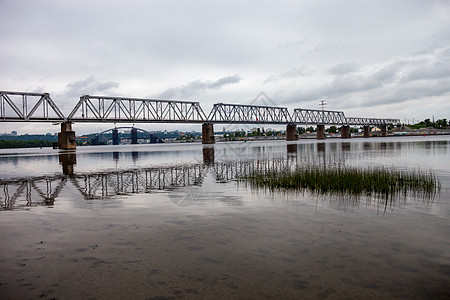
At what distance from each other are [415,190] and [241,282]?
15.2m

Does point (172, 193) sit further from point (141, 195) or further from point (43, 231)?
point (43, 231)

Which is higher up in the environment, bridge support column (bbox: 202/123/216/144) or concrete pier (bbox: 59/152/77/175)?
bridge support column (bbox: 202/123/216/144)

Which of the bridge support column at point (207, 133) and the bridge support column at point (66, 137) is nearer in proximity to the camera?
the bridge support column at point (66, 137)

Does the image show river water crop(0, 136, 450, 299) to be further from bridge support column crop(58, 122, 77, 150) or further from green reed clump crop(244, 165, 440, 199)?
bridge support column crop(58, 122, 77, 150)

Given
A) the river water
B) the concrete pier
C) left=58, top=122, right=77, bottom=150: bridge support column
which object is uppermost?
left=58, top=122, right=77, bottom=150: bridge support column

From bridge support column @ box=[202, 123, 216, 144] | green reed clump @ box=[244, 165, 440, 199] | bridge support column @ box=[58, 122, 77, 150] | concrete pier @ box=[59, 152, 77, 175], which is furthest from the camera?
bridge support column @ box=[202, 123, 216, 144]

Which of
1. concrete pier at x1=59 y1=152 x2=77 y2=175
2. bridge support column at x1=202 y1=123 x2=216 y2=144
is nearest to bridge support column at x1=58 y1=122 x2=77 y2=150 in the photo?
concrete pier at x1=59 y1=152 x2=77 y2=175

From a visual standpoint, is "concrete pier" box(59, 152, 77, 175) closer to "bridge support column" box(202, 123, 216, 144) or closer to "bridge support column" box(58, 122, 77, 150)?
"bridge support column" box(58, 122, 77, 150)

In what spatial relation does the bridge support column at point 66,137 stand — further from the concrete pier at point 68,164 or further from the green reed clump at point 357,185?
the green reed clump at point 357,185

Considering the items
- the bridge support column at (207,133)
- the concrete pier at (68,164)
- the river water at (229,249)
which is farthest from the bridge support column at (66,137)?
the river water at (229,249)

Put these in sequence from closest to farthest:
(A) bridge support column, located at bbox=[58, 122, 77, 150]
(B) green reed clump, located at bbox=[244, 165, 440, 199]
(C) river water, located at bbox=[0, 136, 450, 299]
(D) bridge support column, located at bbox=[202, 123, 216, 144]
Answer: (C) river water, located at bbox=[0, 136, 450, 299] → (B) green reed clump, located at bbox=[244, 165, 440, 199] → (A) bridge support column, located at bbox=[58, 122, 77, 150] → (D) bridge support column, located at bbox=[202, 123, 216, 144]

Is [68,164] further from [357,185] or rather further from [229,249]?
[229,249]

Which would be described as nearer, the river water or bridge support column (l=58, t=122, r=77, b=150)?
the river water

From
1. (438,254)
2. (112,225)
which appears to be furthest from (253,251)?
(112,225)
